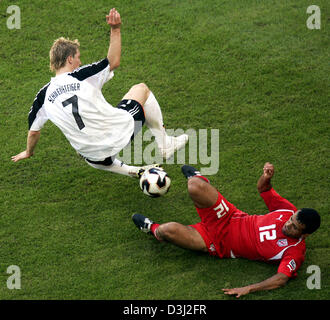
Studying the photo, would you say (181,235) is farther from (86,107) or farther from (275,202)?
(86,107)

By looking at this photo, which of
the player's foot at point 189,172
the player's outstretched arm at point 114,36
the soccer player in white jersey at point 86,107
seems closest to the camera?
the player's outstretched arm at point 114,36

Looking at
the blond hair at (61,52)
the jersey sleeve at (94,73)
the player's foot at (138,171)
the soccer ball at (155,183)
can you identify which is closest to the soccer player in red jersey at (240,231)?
the soccer ball at (155,183)

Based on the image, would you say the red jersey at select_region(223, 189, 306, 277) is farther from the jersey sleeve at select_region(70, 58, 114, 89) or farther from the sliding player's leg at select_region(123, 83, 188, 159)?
the jersey sleeve at select_region(70, 58, 114, 89)

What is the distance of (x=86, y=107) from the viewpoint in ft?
17.1

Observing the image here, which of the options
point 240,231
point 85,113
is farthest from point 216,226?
point 85,113

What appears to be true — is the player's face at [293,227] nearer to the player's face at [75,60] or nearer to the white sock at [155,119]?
the white sock at [155,119]

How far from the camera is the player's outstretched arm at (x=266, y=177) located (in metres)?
5.14

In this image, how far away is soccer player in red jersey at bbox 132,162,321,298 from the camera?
4.93 m

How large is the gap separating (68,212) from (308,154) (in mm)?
2872

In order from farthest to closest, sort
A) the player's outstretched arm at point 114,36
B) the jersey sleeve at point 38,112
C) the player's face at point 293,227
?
the jersey sleeve at point 38,112
the player's outstretched arm at point 114,36
the player's face at point 293,227

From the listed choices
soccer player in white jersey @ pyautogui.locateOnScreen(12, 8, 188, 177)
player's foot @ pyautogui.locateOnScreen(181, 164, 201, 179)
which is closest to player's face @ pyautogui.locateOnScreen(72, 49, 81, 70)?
soccer player in white jersey @ pyautogui.locateOnScreen(12, 8, 188, 177)

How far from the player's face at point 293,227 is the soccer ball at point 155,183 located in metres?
1.29

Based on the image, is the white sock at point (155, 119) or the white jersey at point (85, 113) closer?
the white jersey at point (85, 113)

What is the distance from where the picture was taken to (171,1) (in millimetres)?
8422
